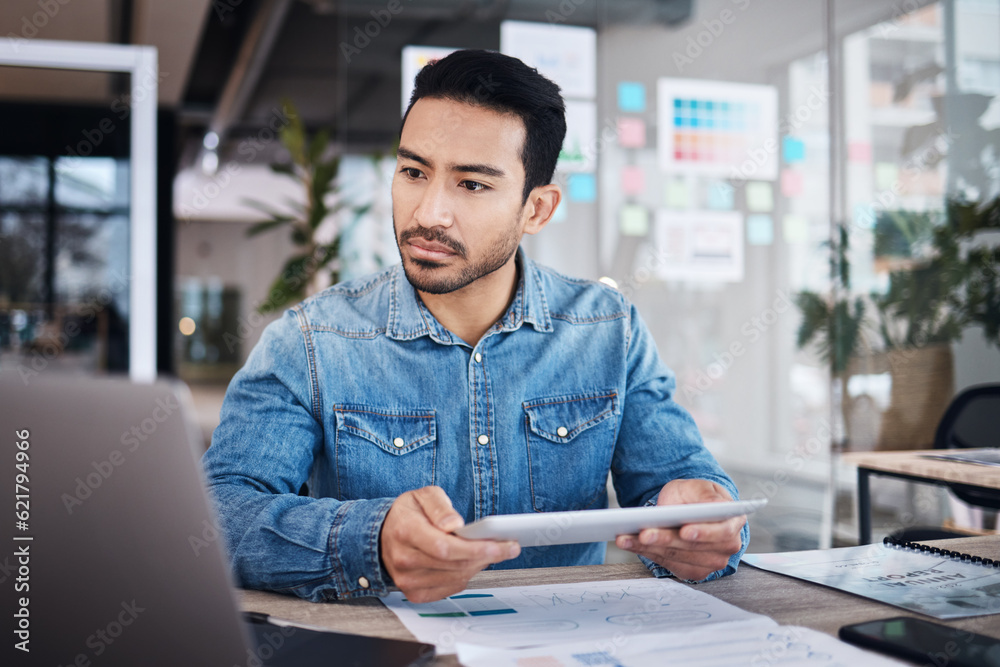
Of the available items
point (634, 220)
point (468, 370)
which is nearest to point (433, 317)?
point (468, 370)

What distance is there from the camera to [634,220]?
390 cm

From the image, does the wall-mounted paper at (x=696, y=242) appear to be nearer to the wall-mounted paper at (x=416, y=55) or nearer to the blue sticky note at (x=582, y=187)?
the blue sticky note at (x=582, y=187)

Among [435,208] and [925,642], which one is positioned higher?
[435,208]

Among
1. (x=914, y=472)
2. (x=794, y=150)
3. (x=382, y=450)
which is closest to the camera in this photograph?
(x=382, y=450)

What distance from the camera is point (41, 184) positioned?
6.01 m

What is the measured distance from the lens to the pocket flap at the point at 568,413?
138 cm

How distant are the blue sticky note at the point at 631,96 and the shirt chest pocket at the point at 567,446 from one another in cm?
279

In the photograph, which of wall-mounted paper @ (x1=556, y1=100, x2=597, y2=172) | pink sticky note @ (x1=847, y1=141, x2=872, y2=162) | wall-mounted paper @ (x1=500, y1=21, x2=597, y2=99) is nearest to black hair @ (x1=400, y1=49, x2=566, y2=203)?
wall-mounted paper @ (x1=556, y1=100, x2=597, y2=172)

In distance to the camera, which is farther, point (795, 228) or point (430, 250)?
point (795, 228)

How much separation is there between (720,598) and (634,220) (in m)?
3.10

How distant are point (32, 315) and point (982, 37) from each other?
593 centimetres

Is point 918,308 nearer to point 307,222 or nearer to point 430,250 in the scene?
point 430,250

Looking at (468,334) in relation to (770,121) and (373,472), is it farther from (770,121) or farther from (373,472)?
(770,121)

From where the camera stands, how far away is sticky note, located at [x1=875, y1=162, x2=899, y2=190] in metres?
3.74
